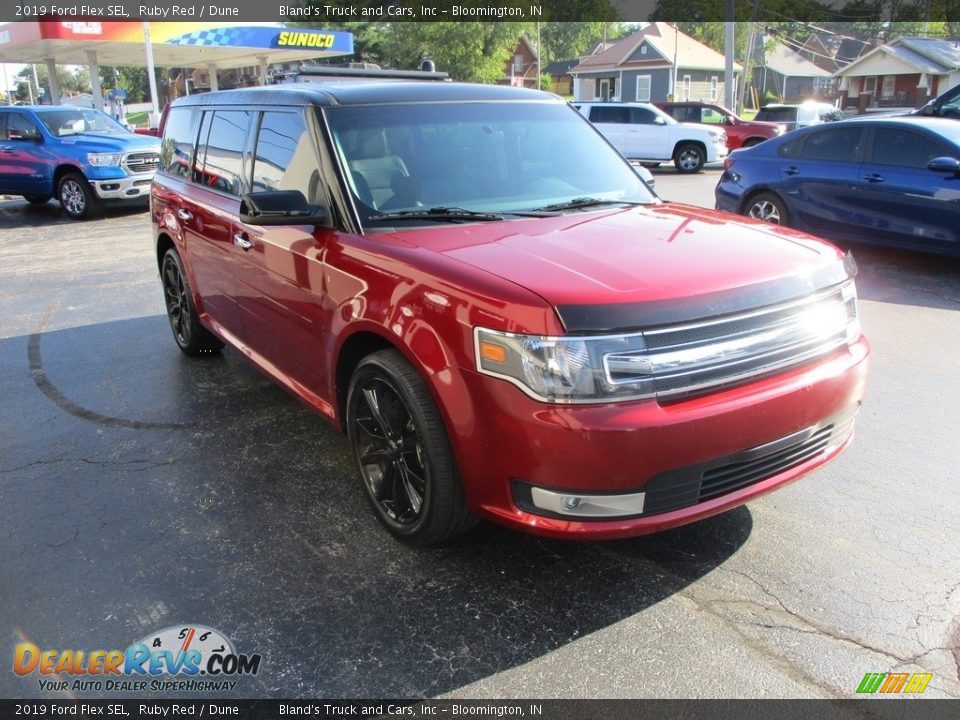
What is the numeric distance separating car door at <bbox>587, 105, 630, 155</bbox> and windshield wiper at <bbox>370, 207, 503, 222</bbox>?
18537 millimetres

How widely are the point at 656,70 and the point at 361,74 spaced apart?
52490 mm

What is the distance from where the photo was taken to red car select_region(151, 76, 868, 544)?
2.61 meters

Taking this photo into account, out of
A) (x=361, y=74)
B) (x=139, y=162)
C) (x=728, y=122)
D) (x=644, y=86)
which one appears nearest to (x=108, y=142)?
(x=139, y=162)

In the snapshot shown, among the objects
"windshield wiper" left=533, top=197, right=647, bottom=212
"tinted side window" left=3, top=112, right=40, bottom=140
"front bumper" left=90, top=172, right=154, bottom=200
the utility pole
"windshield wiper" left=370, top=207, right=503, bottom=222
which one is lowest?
"front bumper" left=90, top=172, right=154, bottom=200

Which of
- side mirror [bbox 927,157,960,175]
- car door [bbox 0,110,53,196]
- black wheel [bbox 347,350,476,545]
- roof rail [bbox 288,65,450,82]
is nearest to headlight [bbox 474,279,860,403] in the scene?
black wheel [bbox 347,350,476,545]

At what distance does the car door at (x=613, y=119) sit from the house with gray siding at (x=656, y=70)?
32.1 metres

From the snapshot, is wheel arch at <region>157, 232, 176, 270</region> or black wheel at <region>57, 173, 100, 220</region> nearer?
wheel arch at <region>157, 232, 176, 270</region>

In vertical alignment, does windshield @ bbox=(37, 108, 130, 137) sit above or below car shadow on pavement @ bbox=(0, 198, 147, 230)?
above

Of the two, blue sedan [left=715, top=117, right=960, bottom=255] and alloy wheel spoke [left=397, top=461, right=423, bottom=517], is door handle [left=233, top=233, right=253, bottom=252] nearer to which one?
alloy wheel spoke [left=397, top=461, right=423, bottom=517]

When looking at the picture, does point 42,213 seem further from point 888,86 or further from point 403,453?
point 888,86

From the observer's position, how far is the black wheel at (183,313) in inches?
226

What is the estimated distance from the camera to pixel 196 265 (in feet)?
17.4

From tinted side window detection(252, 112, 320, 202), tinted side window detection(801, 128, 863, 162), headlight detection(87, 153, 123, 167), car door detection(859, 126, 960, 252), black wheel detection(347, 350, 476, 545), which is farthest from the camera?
headlight detection(87, 153, 123, 167)

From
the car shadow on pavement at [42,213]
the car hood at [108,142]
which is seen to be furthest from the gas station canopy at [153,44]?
the car hood at [108,142]
